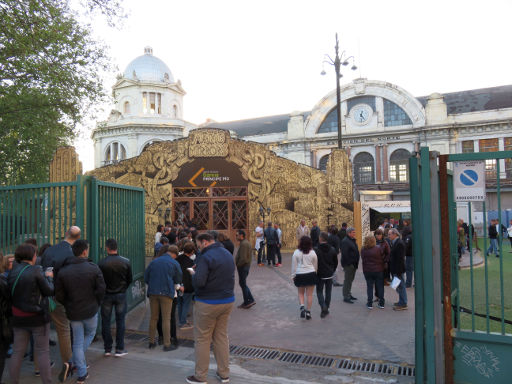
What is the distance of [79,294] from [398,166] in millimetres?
35471

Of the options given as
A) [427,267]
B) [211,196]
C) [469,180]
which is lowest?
[427,267]

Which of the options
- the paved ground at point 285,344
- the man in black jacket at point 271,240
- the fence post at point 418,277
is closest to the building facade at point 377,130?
the man in black jacket at point 271,240

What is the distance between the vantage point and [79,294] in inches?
199

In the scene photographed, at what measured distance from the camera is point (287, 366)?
5527 mm

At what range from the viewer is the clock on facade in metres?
37.4

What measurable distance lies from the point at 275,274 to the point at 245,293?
452 centimetres

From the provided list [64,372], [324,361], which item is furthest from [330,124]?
[64,372]

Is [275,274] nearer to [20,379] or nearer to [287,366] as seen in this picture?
[287,366]

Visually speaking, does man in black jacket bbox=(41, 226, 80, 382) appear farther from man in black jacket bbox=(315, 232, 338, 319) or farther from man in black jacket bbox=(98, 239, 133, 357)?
man in black jacket bbox=(315, 232, 338, 319)

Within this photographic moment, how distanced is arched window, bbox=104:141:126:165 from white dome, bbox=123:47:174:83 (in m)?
8.70

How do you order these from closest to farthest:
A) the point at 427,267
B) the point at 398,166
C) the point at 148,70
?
the point at 427,267 < the point at 398,166 < the point at 148,70

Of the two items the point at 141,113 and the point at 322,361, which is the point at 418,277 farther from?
the point at 141,113

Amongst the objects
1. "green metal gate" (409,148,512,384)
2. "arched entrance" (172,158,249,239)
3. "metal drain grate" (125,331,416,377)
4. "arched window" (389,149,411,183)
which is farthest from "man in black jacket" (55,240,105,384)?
"arched window" (389,149,411,183)

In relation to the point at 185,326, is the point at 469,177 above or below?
above
